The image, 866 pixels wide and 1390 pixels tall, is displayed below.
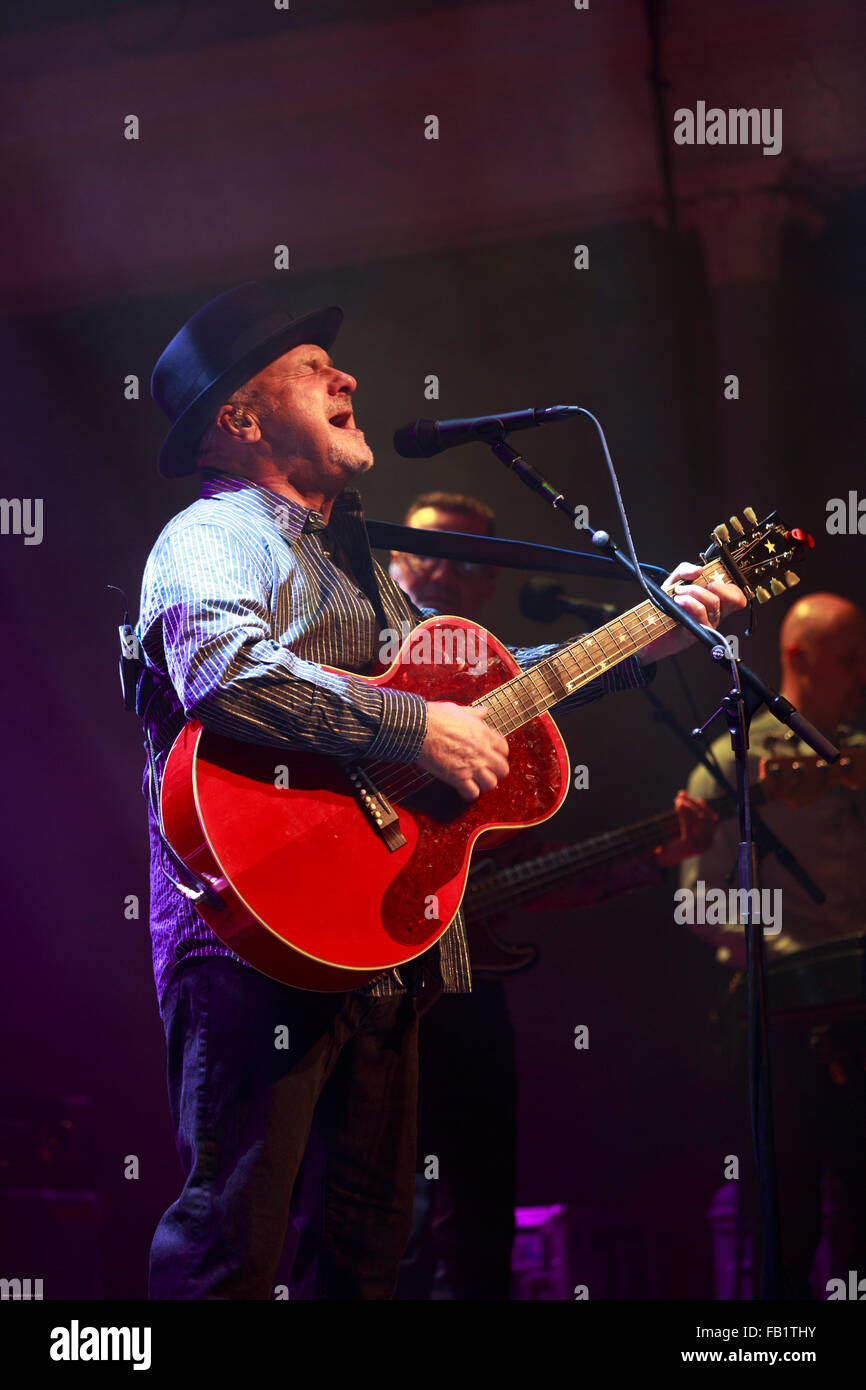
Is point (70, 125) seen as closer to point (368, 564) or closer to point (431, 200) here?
point (431, 200)

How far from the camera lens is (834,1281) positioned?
296 centimetres

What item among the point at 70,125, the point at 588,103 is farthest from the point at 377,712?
the point at 588,103

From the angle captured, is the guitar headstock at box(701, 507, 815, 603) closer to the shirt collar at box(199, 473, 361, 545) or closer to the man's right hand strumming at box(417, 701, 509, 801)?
the man's right hand strumming at box(417, 701, 509, 801)

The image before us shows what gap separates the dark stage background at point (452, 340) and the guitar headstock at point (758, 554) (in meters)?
1.43

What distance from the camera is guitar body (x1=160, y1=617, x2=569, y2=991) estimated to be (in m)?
1.89

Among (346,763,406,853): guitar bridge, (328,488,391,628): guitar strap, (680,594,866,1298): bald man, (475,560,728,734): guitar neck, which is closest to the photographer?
(346,763,406,853): guitar bridge

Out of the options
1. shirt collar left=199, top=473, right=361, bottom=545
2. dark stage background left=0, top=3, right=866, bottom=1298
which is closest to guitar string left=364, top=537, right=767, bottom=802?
shirt collar left=199, top=473, right=361, bottom=545

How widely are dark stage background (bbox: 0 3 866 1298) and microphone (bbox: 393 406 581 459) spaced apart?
47.7 inches

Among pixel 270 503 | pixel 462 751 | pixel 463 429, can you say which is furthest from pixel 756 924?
pixel 270 503

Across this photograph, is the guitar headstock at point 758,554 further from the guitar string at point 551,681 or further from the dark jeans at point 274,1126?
the dark jeans at point 274,1126

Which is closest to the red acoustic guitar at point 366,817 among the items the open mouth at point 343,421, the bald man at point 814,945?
the open mouth at point 343,421

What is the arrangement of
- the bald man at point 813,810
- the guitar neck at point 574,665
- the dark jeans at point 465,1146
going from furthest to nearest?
the bald man at point 813,810 < the dark jeans at point 465,1146 < the guitar neck at point 574,665

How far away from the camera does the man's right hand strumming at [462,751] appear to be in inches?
81.5

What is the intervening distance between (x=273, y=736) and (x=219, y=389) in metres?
0.91
